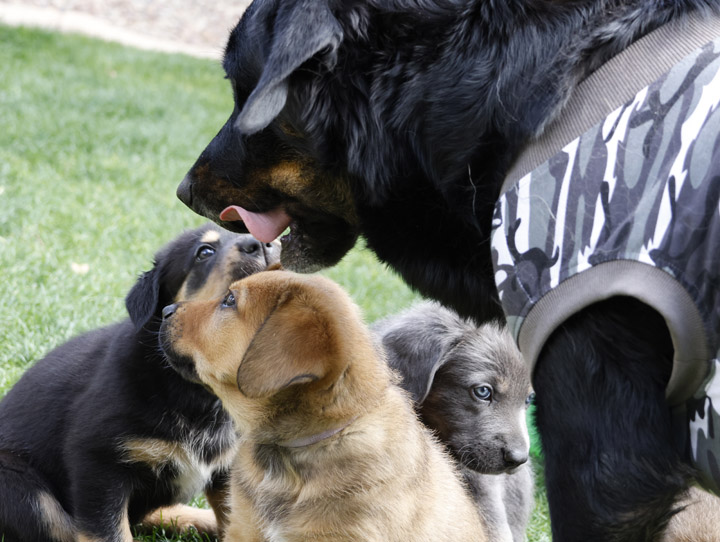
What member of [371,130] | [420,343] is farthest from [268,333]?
[420,343]

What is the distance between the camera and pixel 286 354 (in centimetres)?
284

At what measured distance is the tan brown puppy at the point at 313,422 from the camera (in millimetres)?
2893

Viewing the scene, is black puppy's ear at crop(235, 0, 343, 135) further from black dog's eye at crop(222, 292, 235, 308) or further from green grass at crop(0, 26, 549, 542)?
green grass at crop(0, 26, 549, 542)

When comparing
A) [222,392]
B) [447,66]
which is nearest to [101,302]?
[222,392]

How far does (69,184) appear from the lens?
8305 mm

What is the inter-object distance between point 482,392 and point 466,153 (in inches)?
73.6

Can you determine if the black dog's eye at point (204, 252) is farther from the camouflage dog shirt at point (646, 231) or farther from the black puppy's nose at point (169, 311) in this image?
the camouflage dog shirt at point (646, 231)

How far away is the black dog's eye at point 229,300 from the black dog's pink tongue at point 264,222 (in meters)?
0.53

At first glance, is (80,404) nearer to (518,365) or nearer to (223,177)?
(223,177)

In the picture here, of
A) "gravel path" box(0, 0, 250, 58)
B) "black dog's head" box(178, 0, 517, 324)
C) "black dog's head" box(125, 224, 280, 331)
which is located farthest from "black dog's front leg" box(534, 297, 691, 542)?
"gravel path" box(0, 0, 250, 58)

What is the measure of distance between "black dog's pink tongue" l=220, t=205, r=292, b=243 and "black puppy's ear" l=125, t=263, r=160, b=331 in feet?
3.66

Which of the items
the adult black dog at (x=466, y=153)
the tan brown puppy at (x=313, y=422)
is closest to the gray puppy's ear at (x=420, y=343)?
the tan brown puppy at (x=313, y=422)

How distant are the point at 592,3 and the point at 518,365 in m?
2.12

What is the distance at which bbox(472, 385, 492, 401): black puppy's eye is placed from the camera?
12.3 feet
